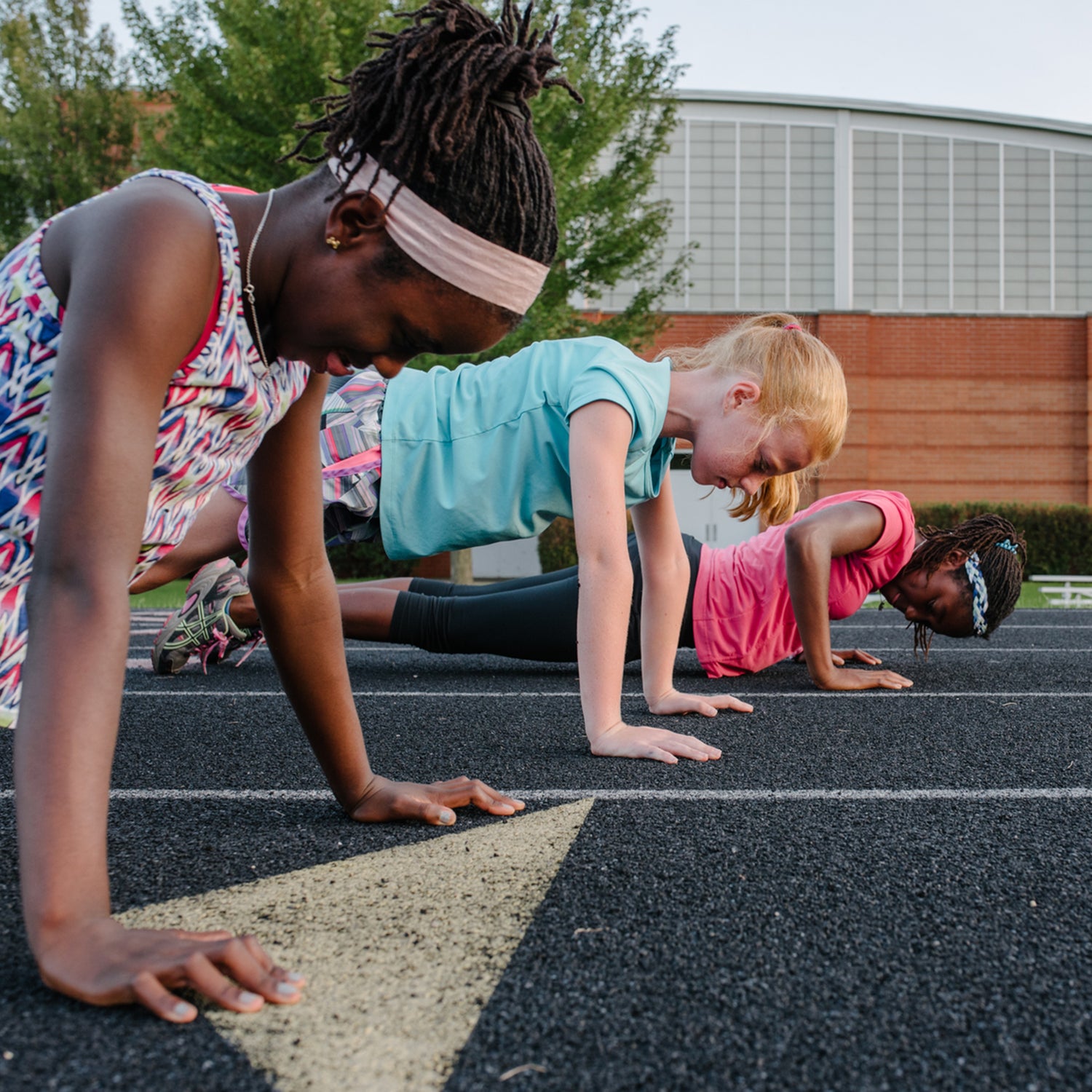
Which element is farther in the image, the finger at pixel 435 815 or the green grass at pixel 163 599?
the green grass at pixel 163 599

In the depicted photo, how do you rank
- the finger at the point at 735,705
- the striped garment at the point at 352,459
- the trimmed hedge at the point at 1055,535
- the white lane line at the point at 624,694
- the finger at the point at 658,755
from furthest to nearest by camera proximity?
the trimmed hedge at the point at 1055,535 → the white lane line at the point at 624,694 → the finger at the point at 735,705 → the striped garment at the point at 352,459 → the finger at the point at 658,755

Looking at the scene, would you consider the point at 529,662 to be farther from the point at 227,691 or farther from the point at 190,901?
the point at 190,901

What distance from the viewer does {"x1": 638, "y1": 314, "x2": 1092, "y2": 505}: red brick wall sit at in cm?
2064

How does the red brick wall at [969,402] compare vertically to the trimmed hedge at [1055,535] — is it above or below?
above

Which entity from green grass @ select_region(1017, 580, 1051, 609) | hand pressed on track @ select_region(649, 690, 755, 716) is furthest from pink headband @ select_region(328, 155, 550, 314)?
green grass @ select_region(1017, 580, 1051, 609)

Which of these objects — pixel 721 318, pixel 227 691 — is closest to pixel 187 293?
pixel 227 691

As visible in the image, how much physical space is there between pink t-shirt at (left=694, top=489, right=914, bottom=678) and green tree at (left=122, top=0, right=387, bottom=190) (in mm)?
9032

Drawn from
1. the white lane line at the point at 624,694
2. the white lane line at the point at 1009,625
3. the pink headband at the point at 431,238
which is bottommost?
the white lane line at the point at 1009,625

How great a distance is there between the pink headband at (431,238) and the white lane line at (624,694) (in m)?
2.95

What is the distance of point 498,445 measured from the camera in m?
3.59

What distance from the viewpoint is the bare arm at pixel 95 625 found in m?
1.24

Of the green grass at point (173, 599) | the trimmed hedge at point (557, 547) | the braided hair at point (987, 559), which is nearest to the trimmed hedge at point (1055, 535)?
the green grass at point (173, 599)

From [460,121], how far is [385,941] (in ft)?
3.97

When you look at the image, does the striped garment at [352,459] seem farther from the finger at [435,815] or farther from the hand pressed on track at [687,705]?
the finger at [435,815]
